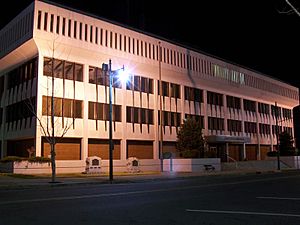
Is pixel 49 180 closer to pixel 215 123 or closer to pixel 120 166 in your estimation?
pixel 120 166

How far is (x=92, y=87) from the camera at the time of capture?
4297 centimetres

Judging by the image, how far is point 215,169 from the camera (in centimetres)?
4416

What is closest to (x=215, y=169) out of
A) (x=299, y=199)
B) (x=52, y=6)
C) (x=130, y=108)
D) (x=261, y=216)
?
(x=130, y=108)

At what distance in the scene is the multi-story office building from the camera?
1538 inches

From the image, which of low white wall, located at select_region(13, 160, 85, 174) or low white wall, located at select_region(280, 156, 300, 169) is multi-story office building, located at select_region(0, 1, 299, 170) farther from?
low white wall, located at select_region(280, 156, 300, 169)

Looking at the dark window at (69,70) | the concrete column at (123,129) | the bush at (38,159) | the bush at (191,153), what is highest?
the dark window at (69,70)

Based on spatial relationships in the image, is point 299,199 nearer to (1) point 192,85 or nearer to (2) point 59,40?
(2) point 59,40

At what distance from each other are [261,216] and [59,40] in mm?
33642

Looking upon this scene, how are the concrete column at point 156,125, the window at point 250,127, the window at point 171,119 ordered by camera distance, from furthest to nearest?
the window at point 250,127 → the window at point 171,119 → the concrete column at point 156,125

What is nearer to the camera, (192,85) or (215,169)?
(215,169)

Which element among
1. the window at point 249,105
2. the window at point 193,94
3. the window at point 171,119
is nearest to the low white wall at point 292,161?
the window at point 249,105

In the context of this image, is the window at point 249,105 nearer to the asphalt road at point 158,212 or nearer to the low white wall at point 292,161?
the low white wall at point 292,161

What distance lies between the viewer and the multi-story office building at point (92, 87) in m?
39.1

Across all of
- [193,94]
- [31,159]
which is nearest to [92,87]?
[31,159]
